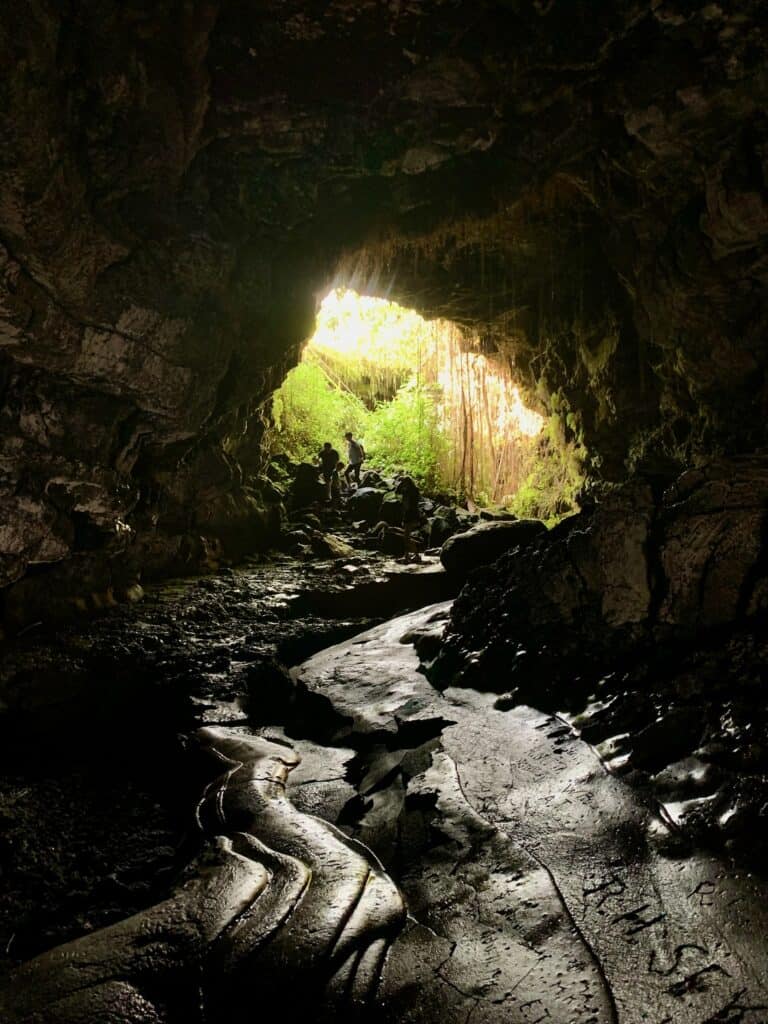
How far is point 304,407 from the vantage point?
16.4 m

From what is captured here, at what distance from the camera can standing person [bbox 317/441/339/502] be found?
48.3 feet

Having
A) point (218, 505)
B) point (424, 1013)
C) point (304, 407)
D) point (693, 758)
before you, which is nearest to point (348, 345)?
point (304, 407)

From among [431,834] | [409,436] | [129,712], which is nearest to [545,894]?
[431,834]

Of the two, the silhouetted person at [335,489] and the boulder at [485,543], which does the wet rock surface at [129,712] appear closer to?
the boulder at [485,543]

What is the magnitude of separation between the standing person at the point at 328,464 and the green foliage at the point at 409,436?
1988 mm

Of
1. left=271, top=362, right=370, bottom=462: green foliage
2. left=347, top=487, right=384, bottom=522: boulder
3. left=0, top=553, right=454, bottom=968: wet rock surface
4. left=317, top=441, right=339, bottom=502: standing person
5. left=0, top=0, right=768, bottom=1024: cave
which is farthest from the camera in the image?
left=271, top=362, right=370, bottom=462: green foliage

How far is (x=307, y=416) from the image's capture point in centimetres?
1644

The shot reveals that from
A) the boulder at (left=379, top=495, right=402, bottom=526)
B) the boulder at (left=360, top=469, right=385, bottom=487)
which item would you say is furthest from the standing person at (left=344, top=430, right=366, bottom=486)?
the boulder at (left=379, top=495, right=402, bottom=526)

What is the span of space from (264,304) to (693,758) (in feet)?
24.9

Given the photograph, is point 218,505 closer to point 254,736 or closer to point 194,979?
point 254,736

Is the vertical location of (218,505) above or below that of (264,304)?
below

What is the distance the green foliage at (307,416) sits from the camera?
51.7ft

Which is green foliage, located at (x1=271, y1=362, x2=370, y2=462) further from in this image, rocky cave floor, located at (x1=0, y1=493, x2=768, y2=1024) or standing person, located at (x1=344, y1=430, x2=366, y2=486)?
rocky cave floor, located at (x1=0, y1=493, x2=768, y2=1024)

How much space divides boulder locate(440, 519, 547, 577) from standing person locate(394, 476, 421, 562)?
3.18m
